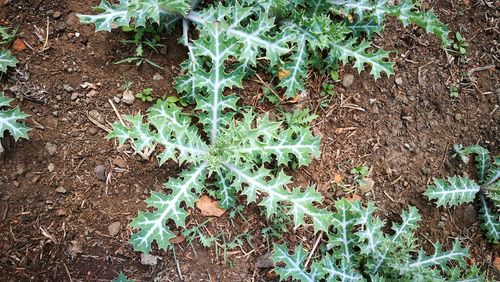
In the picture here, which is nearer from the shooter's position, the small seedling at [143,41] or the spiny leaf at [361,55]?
the small seedling at [143,41]

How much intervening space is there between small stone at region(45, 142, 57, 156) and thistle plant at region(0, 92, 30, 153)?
0.60 feet

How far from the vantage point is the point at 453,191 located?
3.84m

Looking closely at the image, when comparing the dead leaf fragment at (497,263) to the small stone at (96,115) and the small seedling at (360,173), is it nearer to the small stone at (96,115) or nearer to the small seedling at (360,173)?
the small seedling at (360,173)

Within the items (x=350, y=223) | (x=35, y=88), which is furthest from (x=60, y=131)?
(x=350, y=223)

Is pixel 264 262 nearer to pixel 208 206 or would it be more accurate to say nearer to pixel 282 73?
pixel 208 206

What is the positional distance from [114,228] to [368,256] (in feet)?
6.04

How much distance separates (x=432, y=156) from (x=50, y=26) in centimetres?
307

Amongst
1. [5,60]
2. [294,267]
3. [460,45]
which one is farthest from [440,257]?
[5,60]

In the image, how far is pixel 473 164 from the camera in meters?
4.10

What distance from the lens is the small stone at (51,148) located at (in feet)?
11.4

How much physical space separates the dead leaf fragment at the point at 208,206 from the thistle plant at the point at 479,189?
1.59m

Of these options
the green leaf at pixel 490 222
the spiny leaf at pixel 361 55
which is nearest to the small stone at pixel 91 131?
the spiny leaf at pixel 361 55

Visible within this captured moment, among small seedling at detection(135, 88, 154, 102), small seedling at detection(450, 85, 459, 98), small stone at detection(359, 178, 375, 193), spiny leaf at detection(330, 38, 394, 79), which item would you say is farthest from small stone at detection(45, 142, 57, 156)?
small seedling at detection(450, 85, 459, 98)

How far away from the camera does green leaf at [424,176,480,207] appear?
12.5 feet
